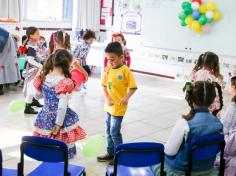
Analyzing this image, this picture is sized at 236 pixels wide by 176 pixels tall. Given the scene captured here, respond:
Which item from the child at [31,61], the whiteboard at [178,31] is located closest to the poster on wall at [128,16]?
the whiteboard at [178,31]

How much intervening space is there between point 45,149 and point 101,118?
2948mm

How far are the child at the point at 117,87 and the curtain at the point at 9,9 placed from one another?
16.5ft

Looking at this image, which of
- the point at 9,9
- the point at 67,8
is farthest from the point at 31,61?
the point at 67,8

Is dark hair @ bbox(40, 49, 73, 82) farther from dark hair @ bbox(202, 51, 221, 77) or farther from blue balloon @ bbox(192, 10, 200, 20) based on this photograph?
blue balloon @ bbox(192, 10, 200, 20)

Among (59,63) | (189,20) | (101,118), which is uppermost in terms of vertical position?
(189,20)

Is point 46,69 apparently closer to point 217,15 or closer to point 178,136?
point 178,136

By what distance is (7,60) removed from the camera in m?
6.23

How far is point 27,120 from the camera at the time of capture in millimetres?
4789

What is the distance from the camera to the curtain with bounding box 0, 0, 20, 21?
7570 millimetres

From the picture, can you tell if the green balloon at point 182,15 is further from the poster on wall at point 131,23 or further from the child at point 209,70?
the child at point 209,70

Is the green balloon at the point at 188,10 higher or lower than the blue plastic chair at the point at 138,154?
higher

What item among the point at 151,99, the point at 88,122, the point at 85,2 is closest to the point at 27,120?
the point at 88,122

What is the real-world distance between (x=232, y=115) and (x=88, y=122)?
2.39 meters

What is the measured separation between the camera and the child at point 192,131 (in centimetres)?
234
